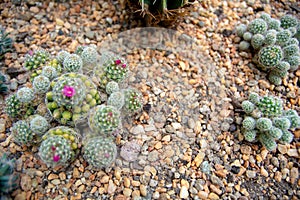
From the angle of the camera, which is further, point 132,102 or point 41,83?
point 132,102

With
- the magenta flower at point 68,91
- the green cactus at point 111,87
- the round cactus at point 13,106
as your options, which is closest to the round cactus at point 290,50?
the green cactus at point 111,87

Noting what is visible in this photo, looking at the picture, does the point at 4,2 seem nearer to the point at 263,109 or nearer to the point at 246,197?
the point at 263,109

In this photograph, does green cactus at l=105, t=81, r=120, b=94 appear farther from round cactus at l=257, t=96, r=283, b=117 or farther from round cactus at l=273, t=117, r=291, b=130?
round cactus at l=273, t=117, r=291, b=130

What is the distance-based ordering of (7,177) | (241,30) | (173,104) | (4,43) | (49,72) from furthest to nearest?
(241,30) → (4,43) → (173,104) → (49,72) → (7,177)

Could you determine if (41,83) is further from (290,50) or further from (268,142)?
(290,50)

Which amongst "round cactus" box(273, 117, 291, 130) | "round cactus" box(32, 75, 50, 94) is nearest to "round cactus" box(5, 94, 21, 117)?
"round cactus" box(32, 75, 50, 94)

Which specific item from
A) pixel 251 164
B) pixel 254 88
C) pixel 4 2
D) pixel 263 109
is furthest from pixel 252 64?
pixel 4 2

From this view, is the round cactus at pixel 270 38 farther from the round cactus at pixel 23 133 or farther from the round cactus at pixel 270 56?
the round cactus at pixel 23 133

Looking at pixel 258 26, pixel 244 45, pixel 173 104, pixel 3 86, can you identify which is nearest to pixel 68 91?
pixel 3 86
